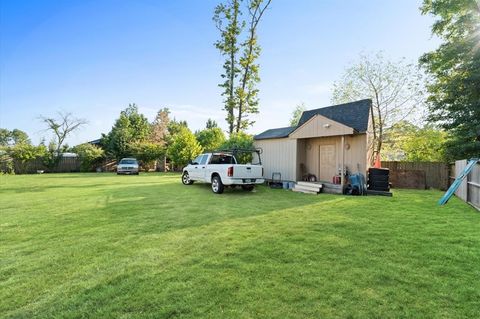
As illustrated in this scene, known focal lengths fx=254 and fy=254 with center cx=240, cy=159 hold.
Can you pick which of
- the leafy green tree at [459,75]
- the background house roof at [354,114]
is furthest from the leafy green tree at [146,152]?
the leafy green tree at [459,75]

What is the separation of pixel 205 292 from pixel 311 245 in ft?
6.63

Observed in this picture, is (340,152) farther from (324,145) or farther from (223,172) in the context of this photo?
(223,172)

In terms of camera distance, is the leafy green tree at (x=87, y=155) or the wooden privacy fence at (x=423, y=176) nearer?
the wooden privacy fence at (x=423, y=176)

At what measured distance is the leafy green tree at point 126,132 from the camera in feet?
91.3

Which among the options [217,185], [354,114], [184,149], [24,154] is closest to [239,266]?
[217,185]

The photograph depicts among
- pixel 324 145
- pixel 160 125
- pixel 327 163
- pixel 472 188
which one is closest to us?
pixel 472 188

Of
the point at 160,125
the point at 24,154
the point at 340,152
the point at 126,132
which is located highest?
the point at 160,125

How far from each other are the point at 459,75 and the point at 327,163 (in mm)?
7449

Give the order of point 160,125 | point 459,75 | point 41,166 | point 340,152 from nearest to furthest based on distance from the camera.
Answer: point 340,152 → point 459,75 → point 41,166 → point 160,125

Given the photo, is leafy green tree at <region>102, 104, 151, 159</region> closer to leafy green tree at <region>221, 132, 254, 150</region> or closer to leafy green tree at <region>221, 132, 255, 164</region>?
leafy green tree at <region>221, 132, 254, 150</region>

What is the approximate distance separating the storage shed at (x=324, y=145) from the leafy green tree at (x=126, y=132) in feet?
63.1

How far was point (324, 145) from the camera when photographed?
1252 centimetres

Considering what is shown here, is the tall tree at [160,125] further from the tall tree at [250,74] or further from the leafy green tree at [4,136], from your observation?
the leafy green tree at [4,136]

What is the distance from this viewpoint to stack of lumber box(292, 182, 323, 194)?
1077 centimetres
